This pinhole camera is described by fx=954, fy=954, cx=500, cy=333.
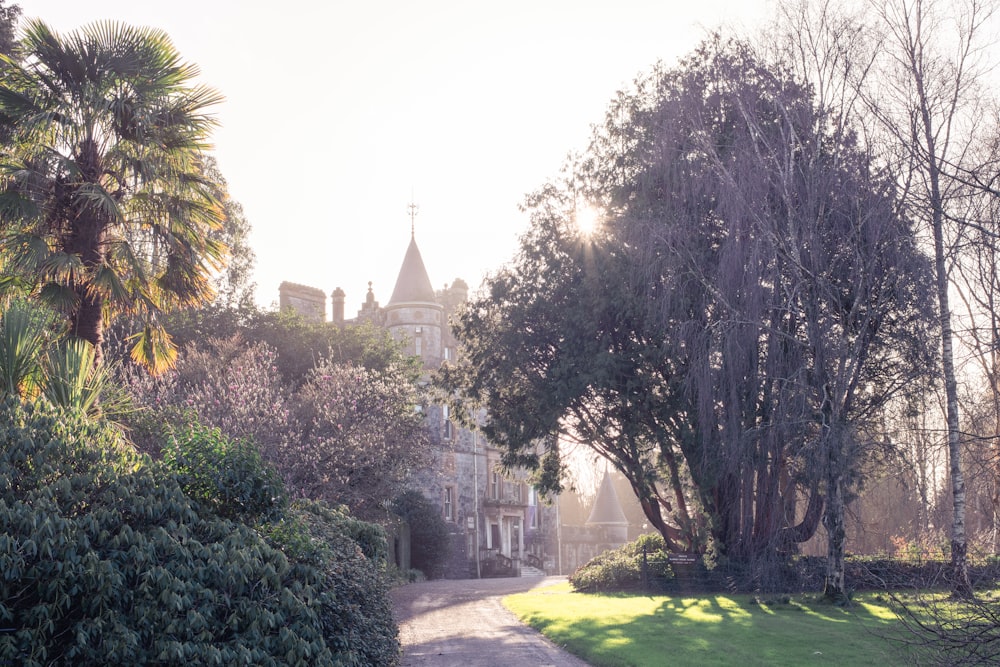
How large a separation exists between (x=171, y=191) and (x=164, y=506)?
8942 mm

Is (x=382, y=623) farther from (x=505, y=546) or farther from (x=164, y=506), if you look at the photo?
(x=505, y=546)

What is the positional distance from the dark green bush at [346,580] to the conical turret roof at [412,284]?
35.5 metres

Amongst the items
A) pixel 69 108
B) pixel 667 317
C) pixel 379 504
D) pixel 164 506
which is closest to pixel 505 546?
pixel 379 504

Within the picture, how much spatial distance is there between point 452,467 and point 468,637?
1251 inches

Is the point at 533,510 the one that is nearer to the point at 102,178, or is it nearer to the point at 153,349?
the point at 153,349

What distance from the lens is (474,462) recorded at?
48938 millimetres

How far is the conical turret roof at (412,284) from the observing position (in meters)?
48.5

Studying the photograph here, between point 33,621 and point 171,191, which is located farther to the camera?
point 171,191

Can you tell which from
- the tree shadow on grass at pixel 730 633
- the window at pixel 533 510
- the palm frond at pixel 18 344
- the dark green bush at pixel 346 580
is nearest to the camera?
the dark green bush at pixel 346 580

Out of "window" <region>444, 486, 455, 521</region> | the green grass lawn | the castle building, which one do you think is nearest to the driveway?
the green grass lawn

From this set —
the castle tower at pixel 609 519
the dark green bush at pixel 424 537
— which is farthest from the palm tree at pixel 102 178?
the castle tower at pixel 609 519

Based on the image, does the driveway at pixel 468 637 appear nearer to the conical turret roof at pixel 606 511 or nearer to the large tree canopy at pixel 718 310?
the large tree canopy at pixel 718 310

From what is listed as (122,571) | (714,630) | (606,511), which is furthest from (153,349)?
(606,511)

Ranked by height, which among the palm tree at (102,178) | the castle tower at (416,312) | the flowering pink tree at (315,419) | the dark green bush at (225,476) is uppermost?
the castle tower at (416,312)
